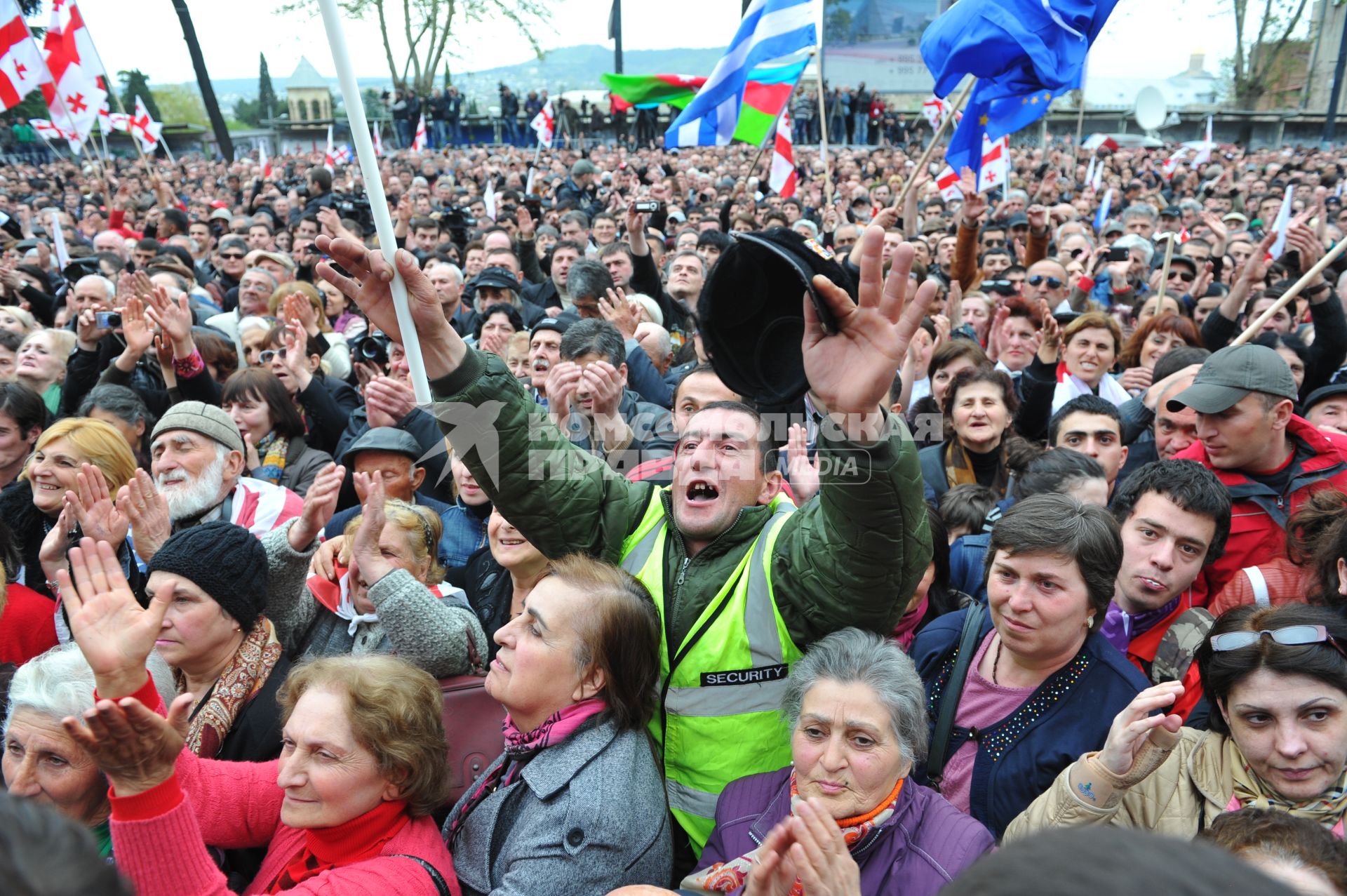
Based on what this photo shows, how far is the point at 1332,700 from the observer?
2084 millimetres

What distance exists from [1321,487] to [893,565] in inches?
84.3

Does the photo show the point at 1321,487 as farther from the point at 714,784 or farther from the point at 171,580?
the point at 171,580

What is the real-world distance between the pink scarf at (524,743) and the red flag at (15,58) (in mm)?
10596

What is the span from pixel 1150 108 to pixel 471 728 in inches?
725

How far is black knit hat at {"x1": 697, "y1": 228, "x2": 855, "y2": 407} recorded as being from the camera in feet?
7.52

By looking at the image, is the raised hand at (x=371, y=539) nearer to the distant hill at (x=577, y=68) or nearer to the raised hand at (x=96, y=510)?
the raised hand at (x=96, y=510)

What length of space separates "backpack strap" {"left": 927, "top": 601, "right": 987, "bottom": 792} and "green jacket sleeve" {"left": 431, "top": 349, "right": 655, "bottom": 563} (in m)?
0.94

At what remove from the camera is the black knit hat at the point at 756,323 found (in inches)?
90.3

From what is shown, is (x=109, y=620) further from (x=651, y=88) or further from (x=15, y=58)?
→ (x=651, y=88)

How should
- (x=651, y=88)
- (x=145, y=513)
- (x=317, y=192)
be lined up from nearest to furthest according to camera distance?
(x=145, y=513)
(x=317, y=192)
(x=651, y=88)

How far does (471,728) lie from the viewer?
255 centimetres

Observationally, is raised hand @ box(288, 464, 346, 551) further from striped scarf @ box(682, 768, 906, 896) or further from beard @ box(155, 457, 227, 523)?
striped scarf @ box(682, 768, 906, 896)

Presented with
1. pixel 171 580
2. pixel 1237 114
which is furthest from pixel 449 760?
pixel 1237 114

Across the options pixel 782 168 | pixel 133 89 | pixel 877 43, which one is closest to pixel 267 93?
pixel 133 89
